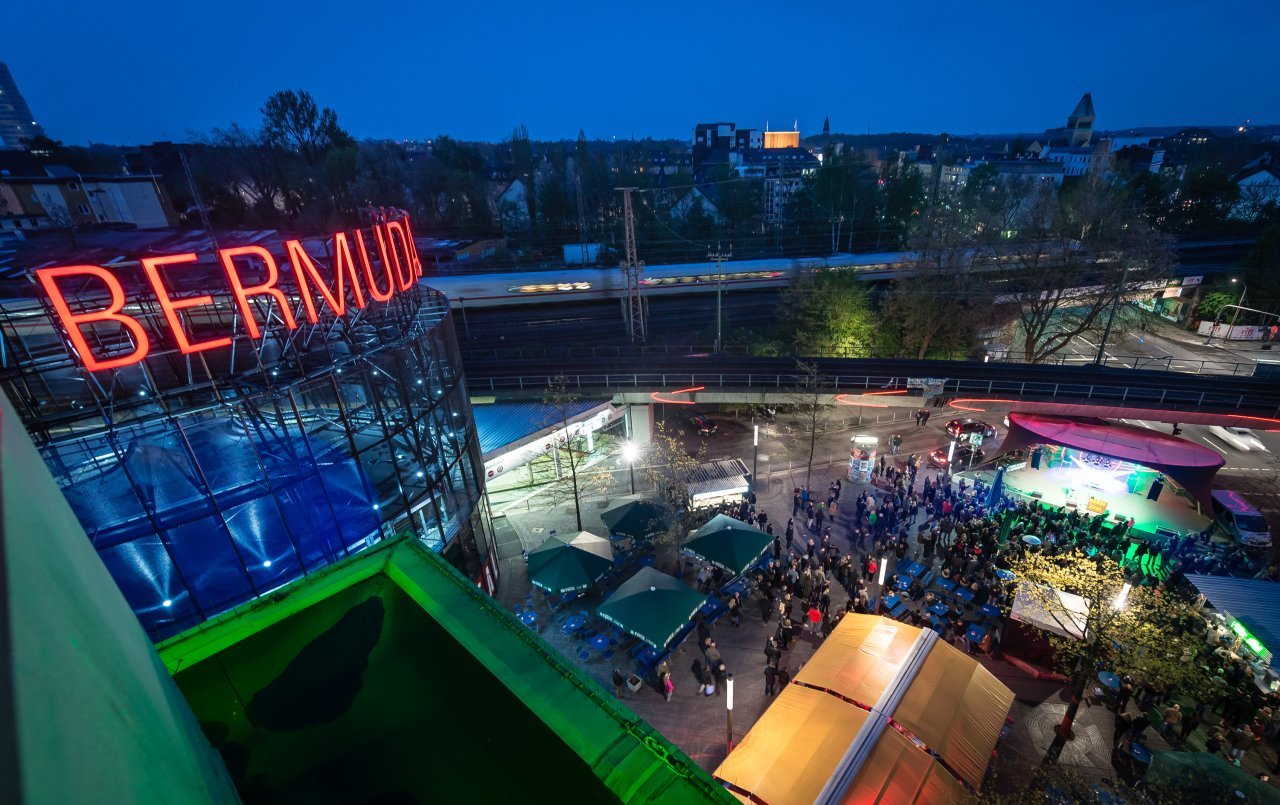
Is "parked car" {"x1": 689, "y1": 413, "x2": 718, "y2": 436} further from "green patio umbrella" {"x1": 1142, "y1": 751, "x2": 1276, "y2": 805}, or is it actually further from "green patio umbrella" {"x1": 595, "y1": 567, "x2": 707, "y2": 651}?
"green patio umbrella" {"x1": 1142, "y1": 751, "x2": 1276, "y2": 805}

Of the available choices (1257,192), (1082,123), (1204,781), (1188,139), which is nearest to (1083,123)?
(1082,123)

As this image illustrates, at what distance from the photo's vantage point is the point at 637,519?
22.6m

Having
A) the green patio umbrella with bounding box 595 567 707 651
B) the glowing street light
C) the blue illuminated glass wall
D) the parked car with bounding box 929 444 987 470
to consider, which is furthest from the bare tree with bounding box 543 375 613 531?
the glowing street light

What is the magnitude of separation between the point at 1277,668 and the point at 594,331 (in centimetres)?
4027

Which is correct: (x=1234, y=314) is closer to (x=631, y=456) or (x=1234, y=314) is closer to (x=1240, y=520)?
(x=1240, y=520)

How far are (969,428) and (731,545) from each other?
18535mm

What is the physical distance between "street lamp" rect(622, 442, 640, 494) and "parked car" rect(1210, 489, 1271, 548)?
24.5 m

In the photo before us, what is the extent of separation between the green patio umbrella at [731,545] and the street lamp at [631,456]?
7638 mm

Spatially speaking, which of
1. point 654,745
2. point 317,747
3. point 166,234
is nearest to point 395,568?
point 317,747

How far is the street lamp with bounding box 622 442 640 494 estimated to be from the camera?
2867 centimetres

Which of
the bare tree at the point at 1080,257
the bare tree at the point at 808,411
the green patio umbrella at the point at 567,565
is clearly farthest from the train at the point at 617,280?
the green patio umbrella at the point at 567,565

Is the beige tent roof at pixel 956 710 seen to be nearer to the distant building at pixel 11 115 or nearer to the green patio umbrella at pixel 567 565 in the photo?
the green patio umbrella at pixel 567 565

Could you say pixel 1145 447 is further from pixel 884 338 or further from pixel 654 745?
pixel 654 745

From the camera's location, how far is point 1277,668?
14258 millimetres
